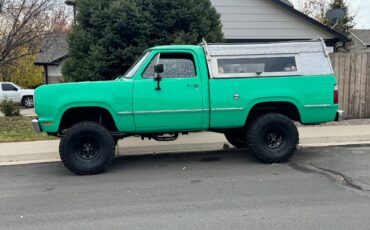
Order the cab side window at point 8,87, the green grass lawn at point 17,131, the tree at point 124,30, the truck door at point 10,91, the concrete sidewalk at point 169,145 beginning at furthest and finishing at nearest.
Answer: the cab side window at point 8,87 < the truck door at point 10,91 < the green grass lawn at point 17,131 < the tree at point 124,30 < the concrete sidewalk at point 169,145

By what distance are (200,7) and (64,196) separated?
231 inches

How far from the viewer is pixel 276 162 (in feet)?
26.0

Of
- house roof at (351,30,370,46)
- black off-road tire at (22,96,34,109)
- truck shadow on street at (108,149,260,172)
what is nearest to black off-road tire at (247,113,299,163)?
truck shadow on street at (108,149,260,172)

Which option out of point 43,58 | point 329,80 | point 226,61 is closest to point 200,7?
point 226,61

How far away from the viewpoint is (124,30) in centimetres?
1009

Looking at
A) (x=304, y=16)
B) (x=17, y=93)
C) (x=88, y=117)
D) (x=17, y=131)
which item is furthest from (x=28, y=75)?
(x=88, y=117)

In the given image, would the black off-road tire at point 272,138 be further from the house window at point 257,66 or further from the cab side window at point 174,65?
the cab side window at point 174,65

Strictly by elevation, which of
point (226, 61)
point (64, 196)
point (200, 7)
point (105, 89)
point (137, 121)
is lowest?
point (64, 196)

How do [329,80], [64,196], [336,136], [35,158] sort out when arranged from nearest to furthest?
[64,196]
[329,80]
[35,158]
[336,136]

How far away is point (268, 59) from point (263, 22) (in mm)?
7641

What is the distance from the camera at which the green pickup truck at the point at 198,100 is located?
7.29 m

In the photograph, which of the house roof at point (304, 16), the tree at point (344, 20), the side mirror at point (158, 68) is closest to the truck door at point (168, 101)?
the side mirror at point (158, 68)

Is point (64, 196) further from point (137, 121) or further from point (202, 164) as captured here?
point (202, 164)

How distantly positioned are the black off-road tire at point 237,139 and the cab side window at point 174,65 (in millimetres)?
2031
